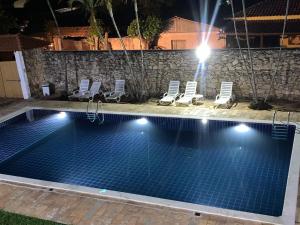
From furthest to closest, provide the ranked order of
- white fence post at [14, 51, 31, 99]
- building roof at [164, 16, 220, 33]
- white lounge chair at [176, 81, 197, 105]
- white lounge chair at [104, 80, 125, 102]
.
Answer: building roof at [164, 16, 220, 33] < white fence post at [14, 51, 31, 99] < white lounge chair at [104, 80, 125, 102] < white lounge chair at [176, 81, 197, 105]

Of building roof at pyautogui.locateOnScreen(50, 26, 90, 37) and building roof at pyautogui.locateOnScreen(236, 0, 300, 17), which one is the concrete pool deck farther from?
building roof at pyautogui.locateOnScreen(50, 26, 90, 37)

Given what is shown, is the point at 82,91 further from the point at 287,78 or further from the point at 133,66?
the point at 287,78

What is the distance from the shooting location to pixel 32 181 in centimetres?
849

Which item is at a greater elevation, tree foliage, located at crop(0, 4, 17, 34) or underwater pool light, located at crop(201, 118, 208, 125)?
tree foliage, located at crop(0, 4, 17, 34)

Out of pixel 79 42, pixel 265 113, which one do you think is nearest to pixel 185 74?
pixel 265 113

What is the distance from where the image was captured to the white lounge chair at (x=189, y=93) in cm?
1409

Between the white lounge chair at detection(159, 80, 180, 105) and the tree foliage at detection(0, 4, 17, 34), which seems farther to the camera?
the tree foliage at detection(0, 4, 17, 34)

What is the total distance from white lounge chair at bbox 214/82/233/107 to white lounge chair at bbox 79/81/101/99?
589 centimetres

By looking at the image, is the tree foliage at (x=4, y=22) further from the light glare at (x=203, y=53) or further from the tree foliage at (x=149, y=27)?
the light glare at (x=203, y=53)

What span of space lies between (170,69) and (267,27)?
8566mm

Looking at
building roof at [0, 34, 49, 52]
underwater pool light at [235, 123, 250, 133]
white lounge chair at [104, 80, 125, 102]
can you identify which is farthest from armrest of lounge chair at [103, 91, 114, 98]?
underwater pool light at [235, 123, 250, 133]

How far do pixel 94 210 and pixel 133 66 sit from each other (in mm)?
9689

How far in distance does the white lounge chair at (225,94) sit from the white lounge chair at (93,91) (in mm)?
5894

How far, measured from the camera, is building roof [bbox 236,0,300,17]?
20058mm
